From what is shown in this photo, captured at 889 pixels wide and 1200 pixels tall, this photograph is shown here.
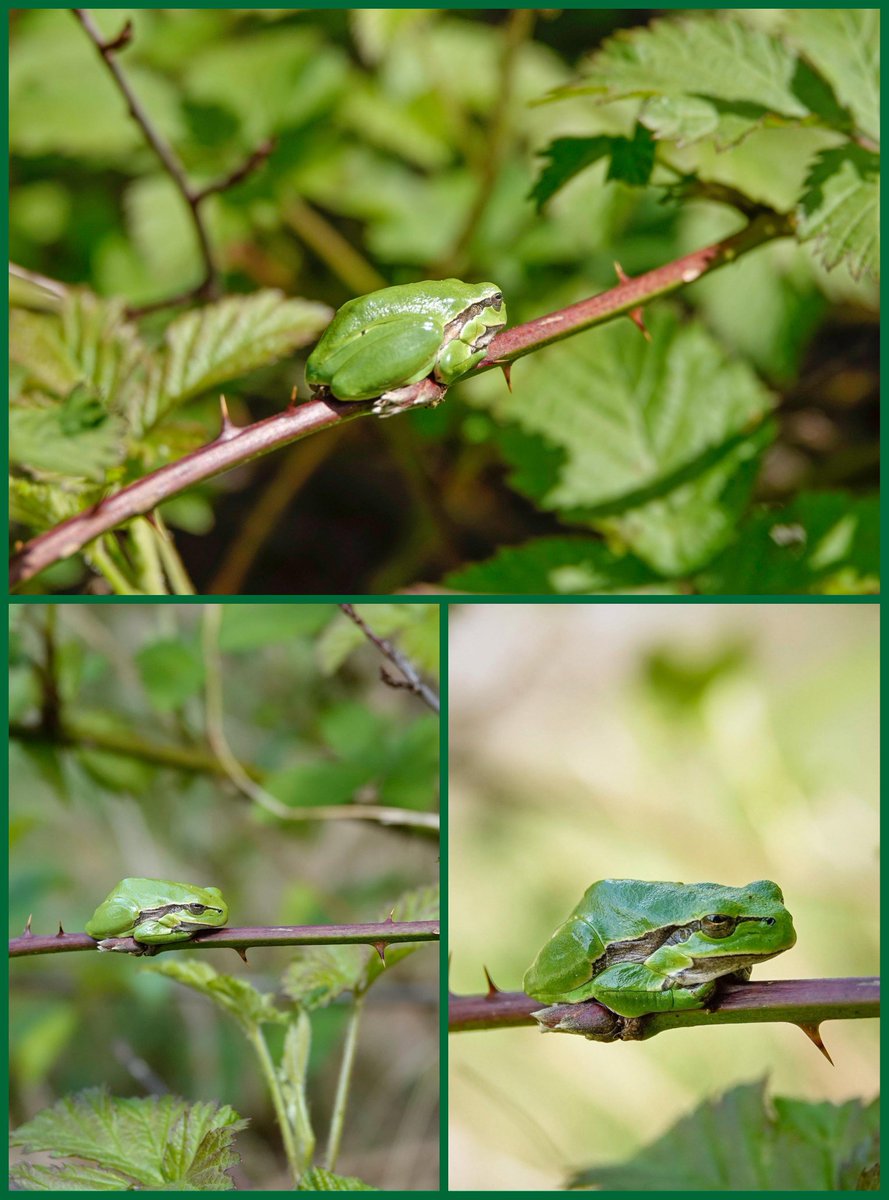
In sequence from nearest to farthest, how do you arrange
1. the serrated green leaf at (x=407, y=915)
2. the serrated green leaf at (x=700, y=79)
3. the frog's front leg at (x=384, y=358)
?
the frog's front leg at (x=384, y=358), the serrated green leaf at (x=407, y=915), the serrated green leaf at (x=700, y=79)

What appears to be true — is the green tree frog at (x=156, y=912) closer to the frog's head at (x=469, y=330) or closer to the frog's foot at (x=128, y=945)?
the frog's foot at (x=128, y=945)

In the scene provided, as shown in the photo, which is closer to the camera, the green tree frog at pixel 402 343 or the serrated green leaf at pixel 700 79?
the green tree frog at pixel 402 343

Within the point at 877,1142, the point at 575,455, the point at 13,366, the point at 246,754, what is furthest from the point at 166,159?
the point at 877,1142

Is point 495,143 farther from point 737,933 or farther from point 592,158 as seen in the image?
point 737,933

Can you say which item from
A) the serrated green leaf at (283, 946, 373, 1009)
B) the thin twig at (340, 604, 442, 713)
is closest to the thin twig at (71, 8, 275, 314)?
the thin twig at (340, 604, 442, 713)

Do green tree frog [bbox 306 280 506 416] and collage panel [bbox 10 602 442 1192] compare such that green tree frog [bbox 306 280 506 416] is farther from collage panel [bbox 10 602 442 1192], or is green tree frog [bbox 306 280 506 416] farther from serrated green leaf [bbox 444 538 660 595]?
serrated green leaf [bbox 444 538 660 595]

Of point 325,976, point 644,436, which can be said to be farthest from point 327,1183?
point 644,436

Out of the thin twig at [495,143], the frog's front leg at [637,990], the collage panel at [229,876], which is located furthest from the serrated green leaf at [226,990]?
the thin twig at [495,143]
